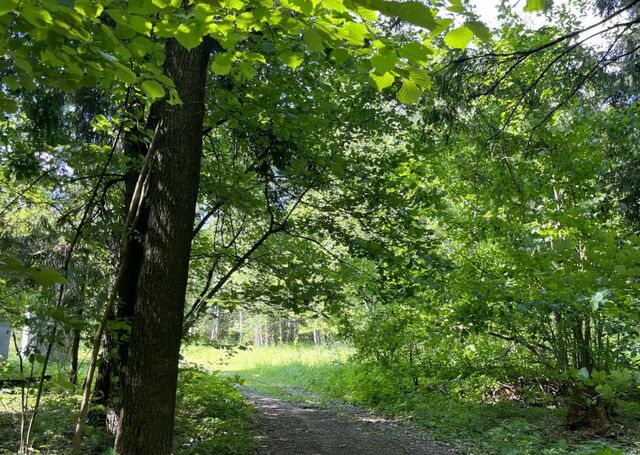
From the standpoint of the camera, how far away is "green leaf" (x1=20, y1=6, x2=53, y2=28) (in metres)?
1.47

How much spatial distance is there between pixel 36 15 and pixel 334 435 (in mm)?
7160

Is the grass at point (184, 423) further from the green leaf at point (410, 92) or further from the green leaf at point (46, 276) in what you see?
the green leaf at point (410, 92)

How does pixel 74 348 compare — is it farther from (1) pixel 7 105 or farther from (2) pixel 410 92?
(2) pixel 410 92

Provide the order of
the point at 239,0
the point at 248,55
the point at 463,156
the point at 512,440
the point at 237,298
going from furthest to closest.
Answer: the point at 463,156, the point at 512,440, the point at 237,298, the point at 248,55, the point at 239,0

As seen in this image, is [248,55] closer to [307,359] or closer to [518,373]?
[518,373]

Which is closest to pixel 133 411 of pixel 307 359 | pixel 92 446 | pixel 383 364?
pixel 92 446

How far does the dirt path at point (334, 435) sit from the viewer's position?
6402 mm

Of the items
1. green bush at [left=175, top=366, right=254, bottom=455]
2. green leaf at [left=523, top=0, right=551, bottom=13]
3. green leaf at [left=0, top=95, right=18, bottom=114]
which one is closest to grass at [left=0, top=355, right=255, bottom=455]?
green bush at [left=175, top=366, right=254, bottom=455]

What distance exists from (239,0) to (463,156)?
6.79m

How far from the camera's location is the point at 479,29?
4.70 feet

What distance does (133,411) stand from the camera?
3137 mm

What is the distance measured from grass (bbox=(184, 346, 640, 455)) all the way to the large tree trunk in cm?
284

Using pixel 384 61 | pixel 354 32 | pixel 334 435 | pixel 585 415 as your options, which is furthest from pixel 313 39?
pixel 585 415

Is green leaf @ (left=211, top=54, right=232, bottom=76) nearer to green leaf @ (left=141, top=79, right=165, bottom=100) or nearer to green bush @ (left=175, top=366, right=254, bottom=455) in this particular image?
green leaf @ (left=141, top=79, right=165, bottom=100)
